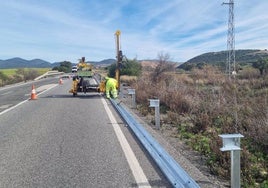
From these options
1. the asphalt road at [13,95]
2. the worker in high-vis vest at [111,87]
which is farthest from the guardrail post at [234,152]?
→ the worker in high-vis vest at [111,87]

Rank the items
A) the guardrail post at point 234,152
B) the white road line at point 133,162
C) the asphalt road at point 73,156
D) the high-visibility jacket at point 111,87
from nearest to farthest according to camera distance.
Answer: the guardrail post at point 234,152, the white road line at point 133,162, the asphalt road at point 73,156, the high-visibility jacket at point 111,87

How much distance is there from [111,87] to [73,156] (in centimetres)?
1349

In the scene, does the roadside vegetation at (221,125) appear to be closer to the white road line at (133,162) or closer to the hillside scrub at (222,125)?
the hillside scrub at (222,125)

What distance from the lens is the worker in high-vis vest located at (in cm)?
2014

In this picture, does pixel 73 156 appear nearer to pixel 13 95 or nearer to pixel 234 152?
pixel 234 152

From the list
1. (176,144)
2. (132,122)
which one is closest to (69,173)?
(176,144)

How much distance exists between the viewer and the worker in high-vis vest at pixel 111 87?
20.1 meters

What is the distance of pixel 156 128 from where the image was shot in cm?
1051

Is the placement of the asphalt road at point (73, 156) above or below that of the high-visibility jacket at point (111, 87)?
below

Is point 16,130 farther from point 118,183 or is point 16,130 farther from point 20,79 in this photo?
point 20,79

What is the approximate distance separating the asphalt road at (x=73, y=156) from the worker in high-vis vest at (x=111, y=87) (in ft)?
27.5

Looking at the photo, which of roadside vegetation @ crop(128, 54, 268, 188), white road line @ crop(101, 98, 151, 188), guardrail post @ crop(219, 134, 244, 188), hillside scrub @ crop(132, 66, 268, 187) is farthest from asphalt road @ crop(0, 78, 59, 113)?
guardrail post @ crop(219, 134, 244, 188)

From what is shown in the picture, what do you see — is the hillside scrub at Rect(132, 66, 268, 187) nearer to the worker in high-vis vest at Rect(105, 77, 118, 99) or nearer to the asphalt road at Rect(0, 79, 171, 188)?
the asphalt road at Rect(0, 79, 171, 188)

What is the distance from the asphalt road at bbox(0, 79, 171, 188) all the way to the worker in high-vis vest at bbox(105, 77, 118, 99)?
8.39m
